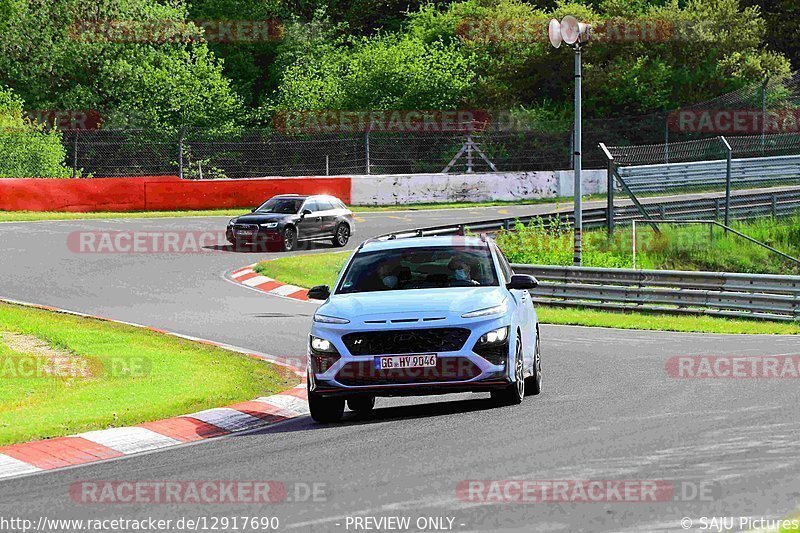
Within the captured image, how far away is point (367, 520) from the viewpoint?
24.4 ft

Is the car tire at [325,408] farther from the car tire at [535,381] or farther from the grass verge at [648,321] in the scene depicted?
the grass verge at [648,321]

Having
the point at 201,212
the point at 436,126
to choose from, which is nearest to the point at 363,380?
the point at 201,212

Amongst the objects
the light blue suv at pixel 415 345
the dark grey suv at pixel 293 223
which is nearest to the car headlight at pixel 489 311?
the light blue suv at pixel 415 345

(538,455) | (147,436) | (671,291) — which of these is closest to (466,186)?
(671,291)

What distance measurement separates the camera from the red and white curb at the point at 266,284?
2631 centimetres

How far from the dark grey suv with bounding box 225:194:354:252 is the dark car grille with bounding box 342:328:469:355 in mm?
21509

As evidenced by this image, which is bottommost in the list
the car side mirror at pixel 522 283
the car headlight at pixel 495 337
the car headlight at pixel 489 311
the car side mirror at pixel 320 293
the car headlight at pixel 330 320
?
the car headlight at pixel 495 337

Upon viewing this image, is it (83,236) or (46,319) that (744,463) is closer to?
(46,319)

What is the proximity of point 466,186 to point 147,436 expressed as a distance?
35959 mm

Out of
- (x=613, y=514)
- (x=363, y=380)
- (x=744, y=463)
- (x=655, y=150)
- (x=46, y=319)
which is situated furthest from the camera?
(x=655, y=150)

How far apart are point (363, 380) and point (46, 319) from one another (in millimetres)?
10934

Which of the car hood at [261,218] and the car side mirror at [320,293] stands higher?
the car side mirror at [320,293]

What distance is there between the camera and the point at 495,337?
38.4 feet

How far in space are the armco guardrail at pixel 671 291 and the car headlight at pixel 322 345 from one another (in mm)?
13074
